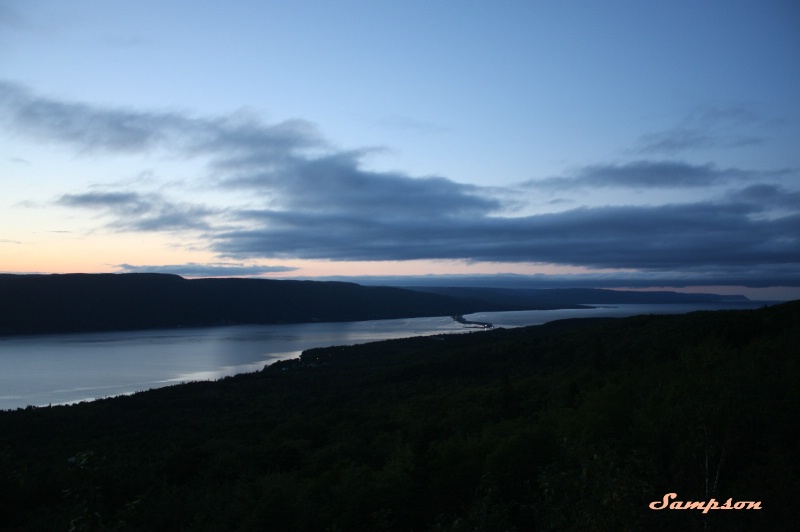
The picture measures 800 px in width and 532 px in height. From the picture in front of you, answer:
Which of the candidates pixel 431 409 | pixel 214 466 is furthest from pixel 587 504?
pixel 431 409

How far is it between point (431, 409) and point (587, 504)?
17421mm

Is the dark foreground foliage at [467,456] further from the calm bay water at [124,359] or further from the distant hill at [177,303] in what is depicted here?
the distant hill at [177,303]

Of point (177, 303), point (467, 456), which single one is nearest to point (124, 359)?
point (467, 456)

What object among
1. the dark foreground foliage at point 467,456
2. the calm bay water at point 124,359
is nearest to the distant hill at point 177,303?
the calm bay water at point 124,359

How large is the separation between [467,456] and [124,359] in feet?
198

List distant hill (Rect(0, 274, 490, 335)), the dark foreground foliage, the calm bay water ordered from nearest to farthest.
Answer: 1. the dark foreground foliage
2. the calm bay water
3. distant hill (Rect(0, 274, 490, 335))

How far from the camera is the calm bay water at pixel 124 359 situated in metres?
43.0

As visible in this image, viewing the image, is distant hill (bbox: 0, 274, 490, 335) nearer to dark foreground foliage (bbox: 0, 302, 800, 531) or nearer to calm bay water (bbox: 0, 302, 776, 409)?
calm bay water (bbox: 0, 302, 776, 409)

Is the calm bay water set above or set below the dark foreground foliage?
below

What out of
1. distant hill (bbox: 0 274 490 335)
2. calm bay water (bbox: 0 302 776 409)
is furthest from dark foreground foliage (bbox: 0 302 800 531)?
distant hill (bbox: 0 274 490 335)

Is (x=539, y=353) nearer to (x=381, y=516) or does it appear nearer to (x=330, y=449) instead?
(x=330, y=449)

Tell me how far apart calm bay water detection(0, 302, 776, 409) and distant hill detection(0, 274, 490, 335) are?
14.6 meters

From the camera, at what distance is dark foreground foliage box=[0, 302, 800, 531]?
6062 millimetres

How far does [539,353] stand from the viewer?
3900cm
